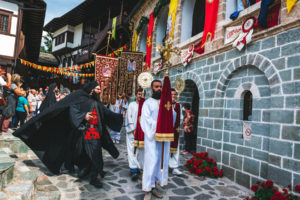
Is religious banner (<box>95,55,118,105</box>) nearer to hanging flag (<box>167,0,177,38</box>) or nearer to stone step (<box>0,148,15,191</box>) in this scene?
hanging flag (<box>167,0,177,38</box>)

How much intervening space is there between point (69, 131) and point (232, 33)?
4526mm

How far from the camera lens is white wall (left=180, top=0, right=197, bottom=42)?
7957 millimetres

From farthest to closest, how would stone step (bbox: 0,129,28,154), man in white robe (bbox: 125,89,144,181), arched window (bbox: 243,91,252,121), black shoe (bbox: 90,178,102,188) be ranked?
stone step (bbox: 0,129,28,154) < arched window (bbox: 243,91,252,121) < man in white robe (bbox: 125,89,144,181) < black shoe (bbox: 90,178,102,188)

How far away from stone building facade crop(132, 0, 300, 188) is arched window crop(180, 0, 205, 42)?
1.54 metres

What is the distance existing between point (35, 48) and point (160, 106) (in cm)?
2193

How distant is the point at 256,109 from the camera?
4.50m

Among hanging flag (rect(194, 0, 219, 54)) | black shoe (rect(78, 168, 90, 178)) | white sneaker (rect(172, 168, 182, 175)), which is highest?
hanging flag (rect(194, 0, 219, 54))

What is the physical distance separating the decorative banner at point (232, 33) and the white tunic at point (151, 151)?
9.34 ft

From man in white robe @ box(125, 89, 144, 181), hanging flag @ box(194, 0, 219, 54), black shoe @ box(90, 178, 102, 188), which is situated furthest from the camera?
hanging flag @ box(194, 0, 219, 54)

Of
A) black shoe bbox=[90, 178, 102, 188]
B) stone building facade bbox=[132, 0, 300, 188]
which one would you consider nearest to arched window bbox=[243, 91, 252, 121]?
stone building facade bbox=[132, 0, 300, 188]

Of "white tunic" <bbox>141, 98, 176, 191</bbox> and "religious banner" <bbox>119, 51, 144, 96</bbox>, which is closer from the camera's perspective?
"white tunic" <bbox>141, 98, 176, 191</bbox>

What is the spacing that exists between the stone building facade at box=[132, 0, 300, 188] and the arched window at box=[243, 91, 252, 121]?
0.23 ft

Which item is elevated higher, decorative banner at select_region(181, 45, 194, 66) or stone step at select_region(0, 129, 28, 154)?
decorative banner at select_region(181, 45, 194, 66)

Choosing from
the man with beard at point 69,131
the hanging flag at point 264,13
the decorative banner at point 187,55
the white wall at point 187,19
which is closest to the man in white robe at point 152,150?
the man with beard at point 69,131
